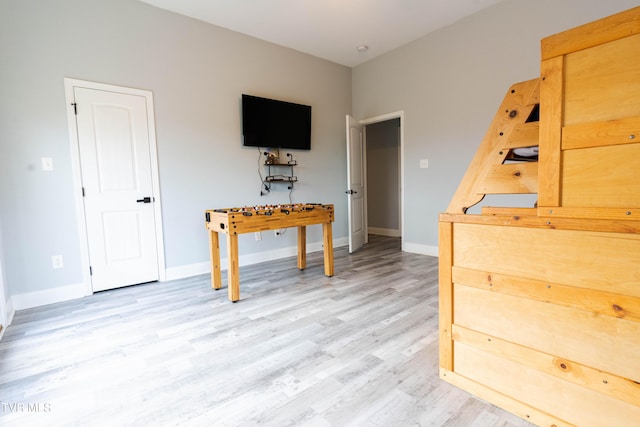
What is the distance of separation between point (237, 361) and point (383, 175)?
199 inches

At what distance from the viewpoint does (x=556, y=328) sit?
1.18m

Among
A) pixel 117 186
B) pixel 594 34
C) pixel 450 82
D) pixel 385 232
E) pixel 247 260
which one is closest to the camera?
pixel 594 34

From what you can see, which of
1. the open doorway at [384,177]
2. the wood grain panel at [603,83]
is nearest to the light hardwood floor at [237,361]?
the wood grain panel at [603,83]

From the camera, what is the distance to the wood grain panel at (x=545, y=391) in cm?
108

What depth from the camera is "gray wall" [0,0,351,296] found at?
2660 millimetres

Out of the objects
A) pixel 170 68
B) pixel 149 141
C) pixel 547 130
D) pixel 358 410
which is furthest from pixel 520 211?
pixel 170 68

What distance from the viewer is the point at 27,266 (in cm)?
273

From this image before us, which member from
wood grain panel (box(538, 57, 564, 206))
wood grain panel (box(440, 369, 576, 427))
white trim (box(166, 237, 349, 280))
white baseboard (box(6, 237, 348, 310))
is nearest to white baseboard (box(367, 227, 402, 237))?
white trim (box(166, 237, 349, 280))

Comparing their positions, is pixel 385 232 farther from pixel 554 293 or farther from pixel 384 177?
pixel 554 293

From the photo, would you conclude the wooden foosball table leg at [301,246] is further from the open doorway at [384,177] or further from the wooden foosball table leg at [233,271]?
the open doorway at [384,177]

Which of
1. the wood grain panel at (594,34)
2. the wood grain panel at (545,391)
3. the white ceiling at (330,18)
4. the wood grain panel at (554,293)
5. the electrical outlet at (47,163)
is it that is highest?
the white ceiling at (330,18)

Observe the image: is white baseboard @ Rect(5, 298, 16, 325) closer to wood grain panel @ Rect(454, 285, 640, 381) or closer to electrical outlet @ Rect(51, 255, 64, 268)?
electrical outlet @ Rect(51, 255, 64, 268)

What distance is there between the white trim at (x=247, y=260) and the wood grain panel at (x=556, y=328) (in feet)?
7.68

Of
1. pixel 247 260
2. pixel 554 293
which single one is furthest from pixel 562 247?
pixel 247 260
